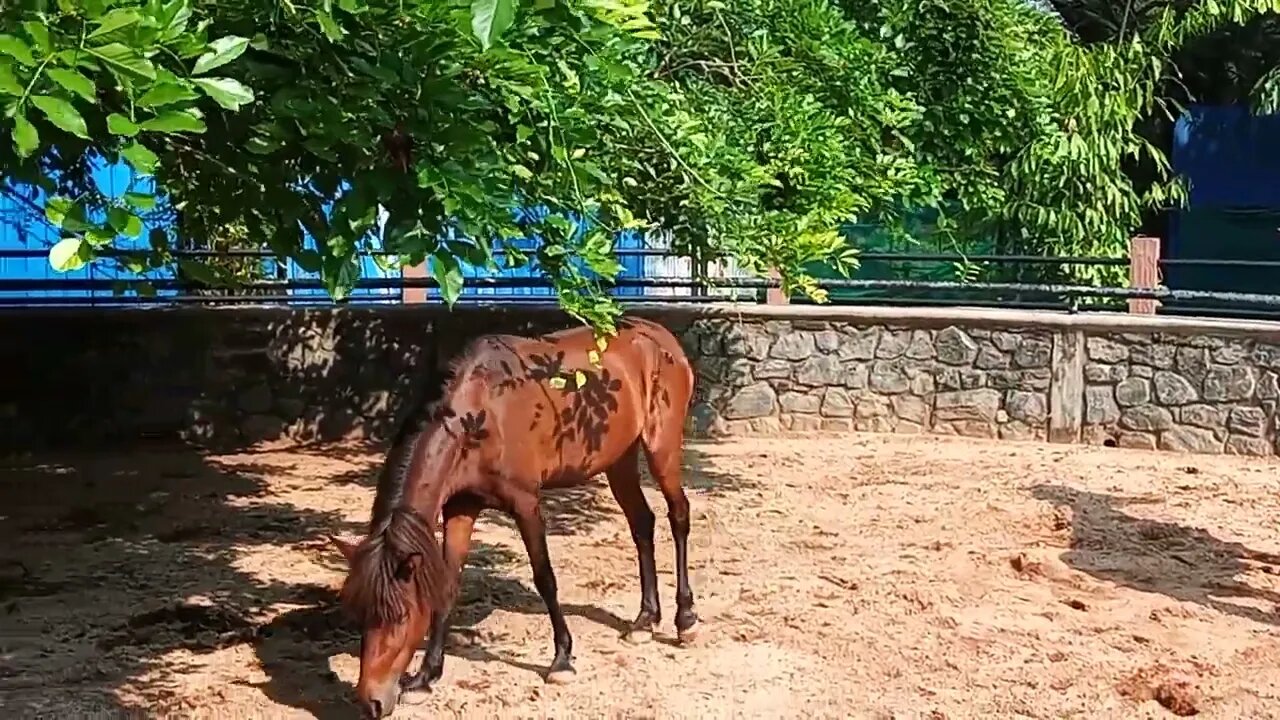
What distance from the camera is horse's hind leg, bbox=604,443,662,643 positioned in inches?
187

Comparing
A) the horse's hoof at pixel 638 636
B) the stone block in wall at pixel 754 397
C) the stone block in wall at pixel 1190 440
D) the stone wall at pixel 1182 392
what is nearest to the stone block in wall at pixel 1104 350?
the stone wall at pixel 1182 392

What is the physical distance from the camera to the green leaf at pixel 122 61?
1.74 m

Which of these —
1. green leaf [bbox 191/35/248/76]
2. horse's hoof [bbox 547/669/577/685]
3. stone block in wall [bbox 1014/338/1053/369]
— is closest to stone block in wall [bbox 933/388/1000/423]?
stone block in wall [bbox 1014/338/1053/369]

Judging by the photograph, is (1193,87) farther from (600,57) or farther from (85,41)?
(85,41)

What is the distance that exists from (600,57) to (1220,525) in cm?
486

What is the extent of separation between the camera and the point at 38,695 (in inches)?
164

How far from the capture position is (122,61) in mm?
1755

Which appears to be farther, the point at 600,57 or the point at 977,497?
the point at 977,497

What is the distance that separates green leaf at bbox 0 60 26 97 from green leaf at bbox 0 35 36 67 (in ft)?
0.05

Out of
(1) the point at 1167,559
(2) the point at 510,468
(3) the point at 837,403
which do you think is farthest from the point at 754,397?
(2) the point at 510,468

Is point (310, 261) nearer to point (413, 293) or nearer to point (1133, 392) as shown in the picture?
point (413, 293)

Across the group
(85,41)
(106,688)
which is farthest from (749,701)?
(85,41)

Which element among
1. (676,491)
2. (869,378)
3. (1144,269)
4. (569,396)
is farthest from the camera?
(869,378)

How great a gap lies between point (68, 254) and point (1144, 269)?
7.81m
